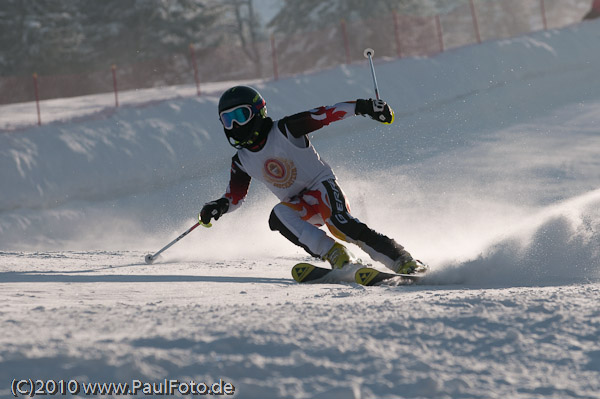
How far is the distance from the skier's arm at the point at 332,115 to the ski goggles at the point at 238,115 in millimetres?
250

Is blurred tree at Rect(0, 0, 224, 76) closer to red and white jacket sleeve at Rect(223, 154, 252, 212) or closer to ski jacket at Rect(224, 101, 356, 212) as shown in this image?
red and white jacket sleeve at Rect(223, 154, 252, 212)

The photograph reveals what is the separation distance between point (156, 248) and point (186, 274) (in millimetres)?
3541

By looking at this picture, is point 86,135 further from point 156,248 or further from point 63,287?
point 63,287

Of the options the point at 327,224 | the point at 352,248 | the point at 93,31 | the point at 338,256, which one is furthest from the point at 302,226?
the point at 93,31

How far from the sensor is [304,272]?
461 centimetres

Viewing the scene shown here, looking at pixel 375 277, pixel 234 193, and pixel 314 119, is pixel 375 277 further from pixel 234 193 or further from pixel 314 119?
pixel 234 193

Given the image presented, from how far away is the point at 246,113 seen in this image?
5.02 m

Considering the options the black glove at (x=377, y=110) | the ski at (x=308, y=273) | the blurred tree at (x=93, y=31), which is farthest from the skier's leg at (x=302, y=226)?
the blurred tree at (x=93, y=31)

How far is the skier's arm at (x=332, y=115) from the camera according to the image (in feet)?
15.9

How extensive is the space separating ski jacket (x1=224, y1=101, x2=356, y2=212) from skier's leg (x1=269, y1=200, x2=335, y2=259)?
16 centimetres

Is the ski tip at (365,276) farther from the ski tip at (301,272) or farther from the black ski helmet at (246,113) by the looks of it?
the black ski helmet at (246,113)

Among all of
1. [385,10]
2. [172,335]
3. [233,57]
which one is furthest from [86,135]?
[385,10]

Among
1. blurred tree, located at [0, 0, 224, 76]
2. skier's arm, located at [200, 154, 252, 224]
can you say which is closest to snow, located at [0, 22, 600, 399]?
skier's arm, located at [200, 154, 252, 224]

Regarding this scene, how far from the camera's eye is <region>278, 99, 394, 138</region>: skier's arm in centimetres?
485
